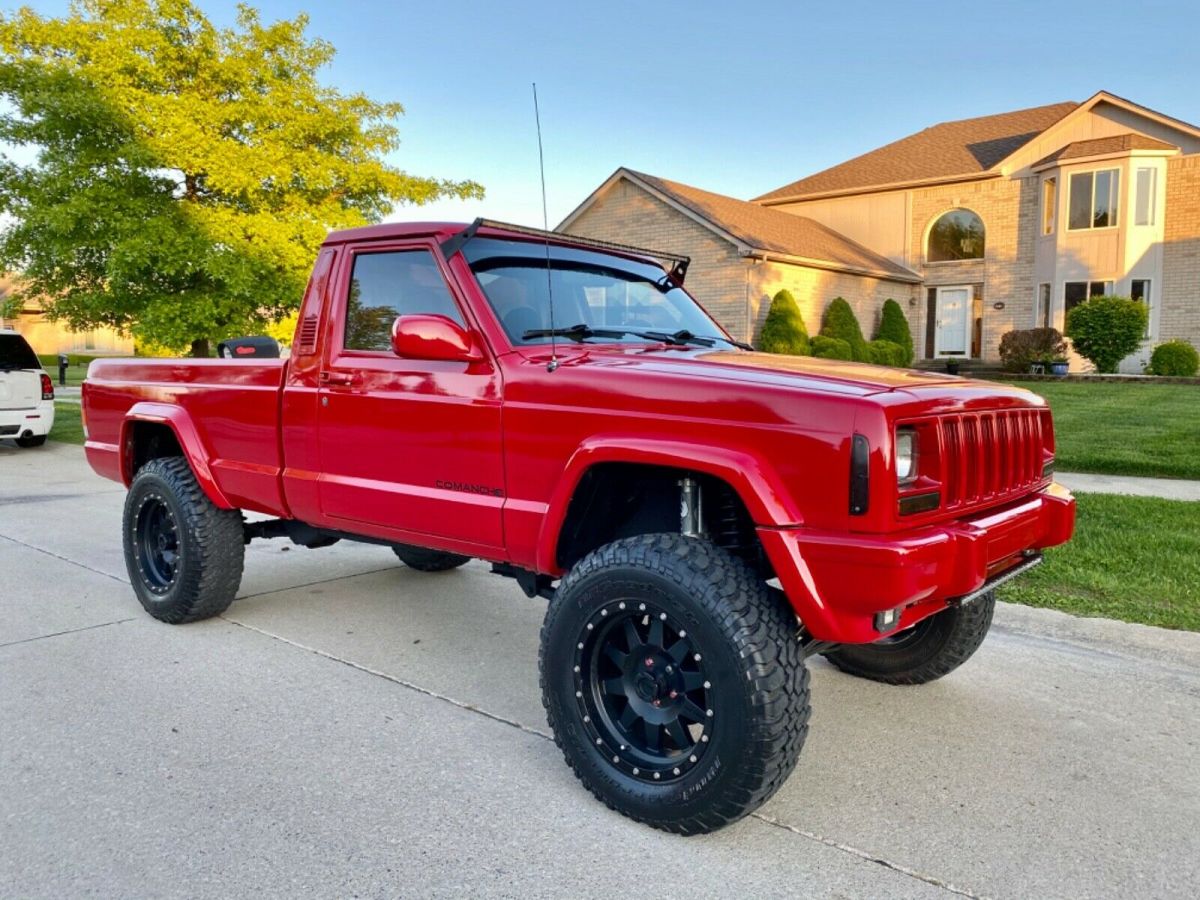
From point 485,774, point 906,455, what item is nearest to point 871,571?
point 906,455

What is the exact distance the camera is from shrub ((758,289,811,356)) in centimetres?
2128

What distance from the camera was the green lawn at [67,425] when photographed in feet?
50.0

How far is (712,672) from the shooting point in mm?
2746

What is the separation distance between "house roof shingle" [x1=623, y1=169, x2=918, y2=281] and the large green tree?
36.5ft

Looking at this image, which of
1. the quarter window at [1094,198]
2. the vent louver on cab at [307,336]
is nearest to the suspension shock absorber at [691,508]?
the vent louver on cab at [307,336]

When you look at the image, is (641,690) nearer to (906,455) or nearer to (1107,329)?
(906,455)

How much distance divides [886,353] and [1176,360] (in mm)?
6926

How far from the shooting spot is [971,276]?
1097 inches

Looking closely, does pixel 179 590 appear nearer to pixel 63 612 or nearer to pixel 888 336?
pixel 63 612

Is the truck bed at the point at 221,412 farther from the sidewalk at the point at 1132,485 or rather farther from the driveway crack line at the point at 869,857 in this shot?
the sidewalk at the point at 1132,485

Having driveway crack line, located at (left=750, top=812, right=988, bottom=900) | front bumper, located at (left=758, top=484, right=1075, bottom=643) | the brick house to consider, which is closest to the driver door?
front bumper, located at (left=758, top=484, right=1075, bottom=643)

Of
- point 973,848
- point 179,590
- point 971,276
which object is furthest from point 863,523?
point 971,276

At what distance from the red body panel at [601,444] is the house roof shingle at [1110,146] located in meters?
25.8

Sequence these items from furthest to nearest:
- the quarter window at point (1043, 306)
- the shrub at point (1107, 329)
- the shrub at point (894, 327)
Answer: the quarter window at point (1043, 306) < the shrub at point (894, 327) < the shrub at point (1107, 329)
